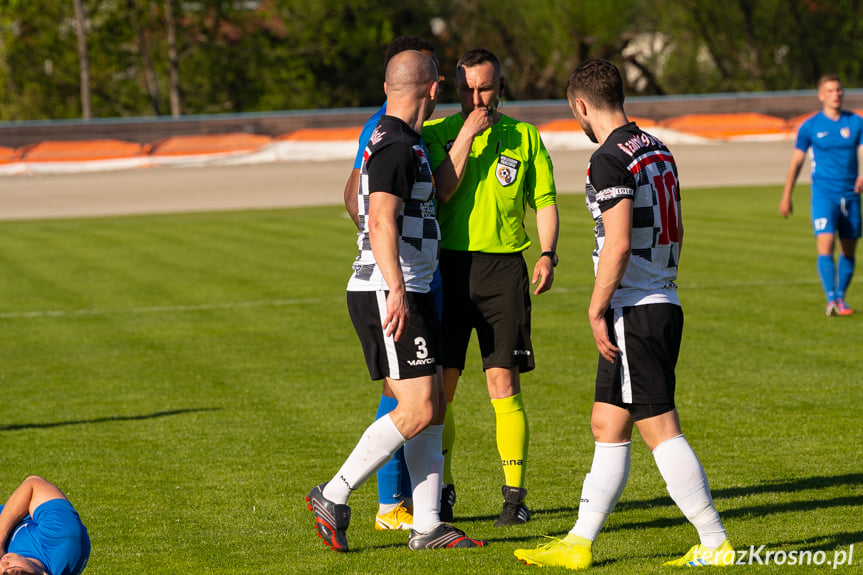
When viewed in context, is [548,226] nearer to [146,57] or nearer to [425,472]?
[425,472]

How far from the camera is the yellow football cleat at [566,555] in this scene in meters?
4.61

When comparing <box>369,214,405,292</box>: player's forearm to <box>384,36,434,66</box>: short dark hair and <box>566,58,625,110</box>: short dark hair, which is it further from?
<box>384,36,434,66</box>: short dark hair

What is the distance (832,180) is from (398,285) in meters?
8.23

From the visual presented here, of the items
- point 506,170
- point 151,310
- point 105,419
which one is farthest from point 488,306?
point 151,310

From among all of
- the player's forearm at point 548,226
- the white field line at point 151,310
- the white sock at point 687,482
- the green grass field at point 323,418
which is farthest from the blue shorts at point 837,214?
the white sock at point 687,482

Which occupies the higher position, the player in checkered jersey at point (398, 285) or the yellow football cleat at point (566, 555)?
the player in checkered jersey at point (398, 285)

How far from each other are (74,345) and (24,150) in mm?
25234

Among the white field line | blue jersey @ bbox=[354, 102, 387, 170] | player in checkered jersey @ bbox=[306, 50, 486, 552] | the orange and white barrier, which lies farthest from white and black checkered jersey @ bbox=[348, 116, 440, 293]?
the orange and white barrier

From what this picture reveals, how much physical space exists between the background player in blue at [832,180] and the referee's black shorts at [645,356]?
24.7ft

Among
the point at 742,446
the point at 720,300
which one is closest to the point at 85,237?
the point at 720,300

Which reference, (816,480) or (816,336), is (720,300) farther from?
(816,480)

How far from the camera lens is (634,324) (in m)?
4.52

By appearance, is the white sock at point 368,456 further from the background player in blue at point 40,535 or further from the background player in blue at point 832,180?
the background player in blue at point 832,180

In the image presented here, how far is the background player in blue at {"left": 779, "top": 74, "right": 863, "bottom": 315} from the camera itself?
38.1 ft
